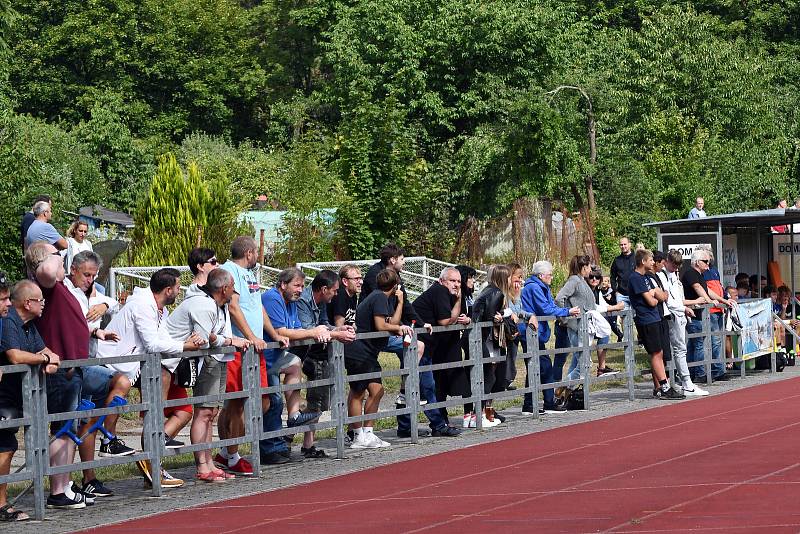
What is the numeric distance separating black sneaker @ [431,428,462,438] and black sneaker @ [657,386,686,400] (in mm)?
4613

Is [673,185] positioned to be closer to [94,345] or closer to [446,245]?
[446,245]

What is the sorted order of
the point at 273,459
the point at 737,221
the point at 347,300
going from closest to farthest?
the point at 273,459 → the point at 347,300 → the point at 737,221

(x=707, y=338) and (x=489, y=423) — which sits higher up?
(x=707, y=338)

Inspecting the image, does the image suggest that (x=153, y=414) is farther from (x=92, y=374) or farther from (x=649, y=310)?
(x=649, y=310)

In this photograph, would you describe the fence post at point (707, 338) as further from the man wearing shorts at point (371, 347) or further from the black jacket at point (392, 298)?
the man wearing shorts at point (371, 347)

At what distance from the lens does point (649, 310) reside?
754 inches

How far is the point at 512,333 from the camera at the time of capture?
16469mm

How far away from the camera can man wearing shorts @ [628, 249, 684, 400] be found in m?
19.0

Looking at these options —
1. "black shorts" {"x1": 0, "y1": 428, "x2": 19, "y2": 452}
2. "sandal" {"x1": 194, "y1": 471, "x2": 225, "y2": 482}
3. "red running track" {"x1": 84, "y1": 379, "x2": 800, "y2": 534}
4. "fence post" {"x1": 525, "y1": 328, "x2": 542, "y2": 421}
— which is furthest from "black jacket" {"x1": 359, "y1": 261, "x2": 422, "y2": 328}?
"black shorts" {"x1": 0, "y1": 428, "x2": 19, "y2": 452}

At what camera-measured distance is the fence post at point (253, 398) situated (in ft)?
41.4

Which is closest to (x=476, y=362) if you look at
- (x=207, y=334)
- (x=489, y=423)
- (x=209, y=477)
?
(x=489, y=423)

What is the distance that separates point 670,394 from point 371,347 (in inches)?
247

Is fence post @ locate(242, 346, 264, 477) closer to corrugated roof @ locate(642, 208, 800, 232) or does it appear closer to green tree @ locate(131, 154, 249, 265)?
corrugated roof @ locate(642, 208, 800, 232)

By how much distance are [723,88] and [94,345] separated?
41.0 metres
